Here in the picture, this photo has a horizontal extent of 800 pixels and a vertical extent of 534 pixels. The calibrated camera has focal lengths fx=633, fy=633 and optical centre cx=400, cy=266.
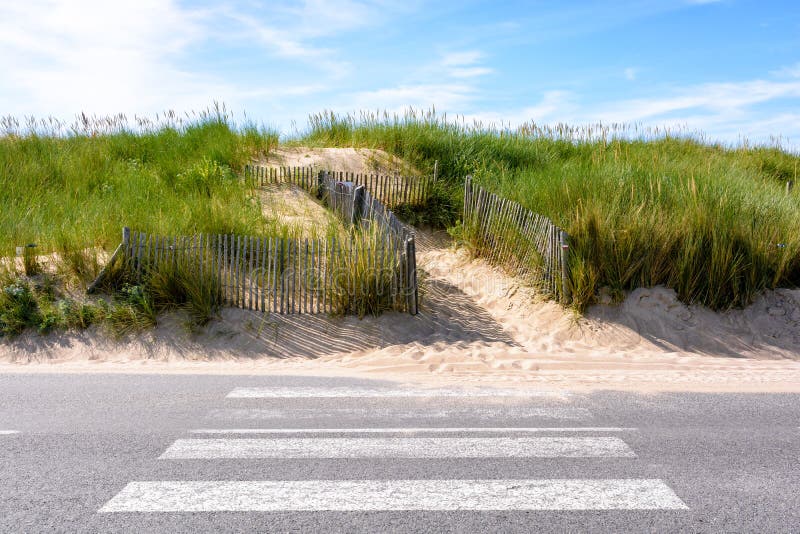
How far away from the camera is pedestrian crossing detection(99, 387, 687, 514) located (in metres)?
3.93

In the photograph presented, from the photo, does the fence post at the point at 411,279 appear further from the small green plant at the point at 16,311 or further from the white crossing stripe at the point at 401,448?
the small green plant at the point at 16,311

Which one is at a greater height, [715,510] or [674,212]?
[674,212]

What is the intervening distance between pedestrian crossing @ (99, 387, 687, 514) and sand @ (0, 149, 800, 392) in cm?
135

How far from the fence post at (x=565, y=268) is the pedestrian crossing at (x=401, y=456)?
12.4 feet

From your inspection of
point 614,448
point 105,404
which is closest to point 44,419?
point 105,404

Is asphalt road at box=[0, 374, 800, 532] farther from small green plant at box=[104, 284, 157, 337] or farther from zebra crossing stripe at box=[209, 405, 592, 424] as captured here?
small green plant at box=[104, 284, 157, 337]

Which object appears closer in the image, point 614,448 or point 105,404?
point 614,448

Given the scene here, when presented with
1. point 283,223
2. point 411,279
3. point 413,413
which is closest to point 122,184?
point 283,223

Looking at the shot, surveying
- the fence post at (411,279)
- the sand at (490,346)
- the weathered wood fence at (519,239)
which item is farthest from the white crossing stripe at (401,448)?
the weathered wood fence at (519,239)

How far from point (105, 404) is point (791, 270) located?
10570mm

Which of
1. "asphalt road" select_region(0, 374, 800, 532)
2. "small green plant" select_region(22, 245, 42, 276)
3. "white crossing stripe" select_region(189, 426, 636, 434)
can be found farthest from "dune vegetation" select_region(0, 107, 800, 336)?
"white crossing stripe" select_region(189, 426, 636, 434)

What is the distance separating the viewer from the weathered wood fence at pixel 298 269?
968 centimetres

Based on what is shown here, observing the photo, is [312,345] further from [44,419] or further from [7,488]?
[7,488]

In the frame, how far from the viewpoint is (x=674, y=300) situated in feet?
32.8
